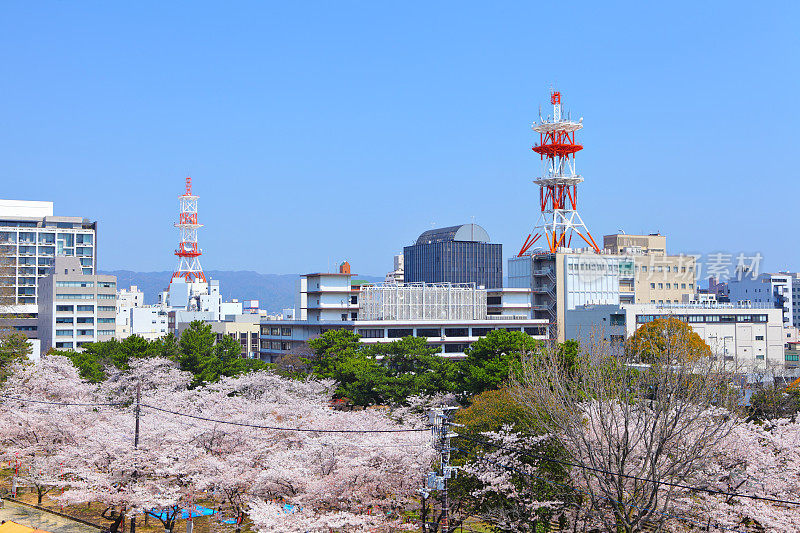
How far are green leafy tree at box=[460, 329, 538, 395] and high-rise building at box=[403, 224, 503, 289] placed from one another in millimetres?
141863

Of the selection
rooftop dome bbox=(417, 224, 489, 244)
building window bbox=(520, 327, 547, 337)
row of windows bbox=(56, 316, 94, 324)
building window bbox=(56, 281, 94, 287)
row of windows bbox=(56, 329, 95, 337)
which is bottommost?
row of windows bbox=(56, 329, 95, 337)

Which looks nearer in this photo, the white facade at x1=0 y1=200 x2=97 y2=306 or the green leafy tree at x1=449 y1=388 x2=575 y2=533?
the green leafy tree at x1=449 y1=388 x2=575 y2=533

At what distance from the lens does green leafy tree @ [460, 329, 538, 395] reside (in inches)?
1702

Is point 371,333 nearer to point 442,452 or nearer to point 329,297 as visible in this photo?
point 329,297

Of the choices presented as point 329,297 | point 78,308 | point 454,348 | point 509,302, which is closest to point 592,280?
point 509,302

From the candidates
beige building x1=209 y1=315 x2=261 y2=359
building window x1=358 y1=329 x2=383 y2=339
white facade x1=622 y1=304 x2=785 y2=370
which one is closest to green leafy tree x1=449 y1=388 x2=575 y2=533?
building window x1=358 y1=329 x2=383 y2=339

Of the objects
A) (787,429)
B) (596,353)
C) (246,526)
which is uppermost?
(596,353)

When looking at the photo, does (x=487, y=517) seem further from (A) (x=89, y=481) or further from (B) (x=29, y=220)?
(B) (x=29, y=220)

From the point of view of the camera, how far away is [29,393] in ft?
150

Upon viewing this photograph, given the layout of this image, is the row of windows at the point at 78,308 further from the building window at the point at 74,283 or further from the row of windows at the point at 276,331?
the row of windows at the point at 276,331

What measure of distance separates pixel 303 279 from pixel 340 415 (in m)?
49.6

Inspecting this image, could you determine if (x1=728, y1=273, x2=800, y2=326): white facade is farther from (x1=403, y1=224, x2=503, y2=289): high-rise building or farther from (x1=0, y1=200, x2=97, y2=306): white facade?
(x1=0, y1=200, x2=97, y2=306): white facade

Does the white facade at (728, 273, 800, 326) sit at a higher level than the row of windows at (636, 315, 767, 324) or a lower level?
higher

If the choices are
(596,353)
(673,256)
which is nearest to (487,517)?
(596,353)
